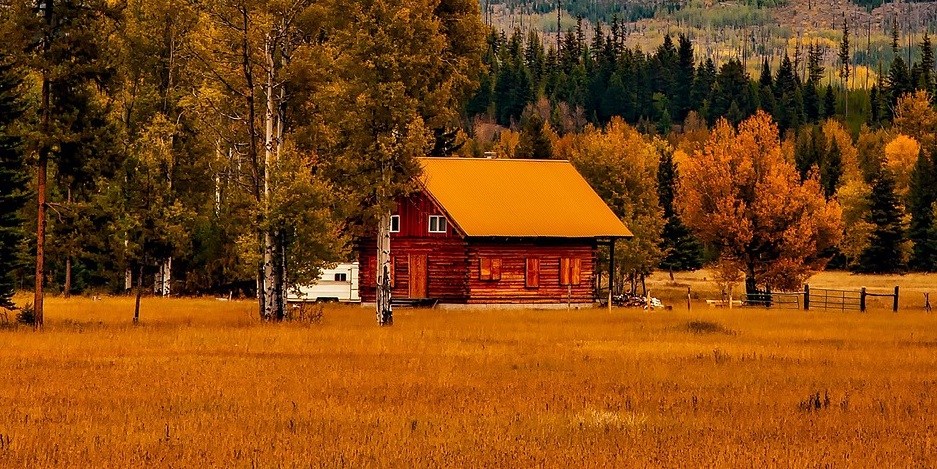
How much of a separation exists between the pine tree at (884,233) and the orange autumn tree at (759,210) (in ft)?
138

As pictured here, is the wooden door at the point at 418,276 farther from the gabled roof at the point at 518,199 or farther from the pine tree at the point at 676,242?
the pine tree at the point at 676,242

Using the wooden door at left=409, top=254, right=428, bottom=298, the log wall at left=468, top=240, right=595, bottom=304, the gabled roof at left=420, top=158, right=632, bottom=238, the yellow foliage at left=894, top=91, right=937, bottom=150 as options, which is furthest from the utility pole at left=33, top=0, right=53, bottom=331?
the yellow foliage at left=894, top=91, right=937, bottom=150

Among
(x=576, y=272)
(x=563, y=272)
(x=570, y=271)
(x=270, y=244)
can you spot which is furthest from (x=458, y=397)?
(x=576, y=272)

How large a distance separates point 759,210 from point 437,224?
16.5m

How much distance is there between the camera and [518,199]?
208 feet

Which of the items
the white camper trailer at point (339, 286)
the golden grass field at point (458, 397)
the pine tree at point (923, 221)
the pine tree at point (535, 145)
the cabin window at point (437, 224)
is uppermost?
the pine tree at point (535, 145)

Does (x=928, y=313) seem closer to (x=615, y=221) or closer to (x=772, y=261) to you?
(x=772, y=261)

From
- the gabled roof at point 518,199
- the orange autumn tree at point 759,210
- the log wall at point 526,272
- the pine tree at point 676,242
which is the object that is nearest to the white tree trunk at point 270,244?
the gabled roof at point 518,199

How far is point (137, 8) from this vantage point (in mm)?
58656

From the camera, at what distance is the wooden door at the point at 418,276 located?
60.8 m

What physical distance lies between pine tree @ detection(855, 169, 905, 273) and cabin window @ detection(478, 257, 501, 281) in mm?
56645

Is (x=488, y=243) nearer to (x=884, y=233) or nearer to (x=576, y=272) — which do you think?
(x=576, y=272)

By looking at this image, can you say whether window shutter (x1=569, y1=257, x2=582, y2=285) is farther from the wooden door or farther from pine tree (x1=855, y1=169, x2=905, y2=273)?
pine tree (x1=855, y1=169, x2=905, y2=273)

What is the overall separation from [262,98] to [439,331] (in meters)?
11.8
